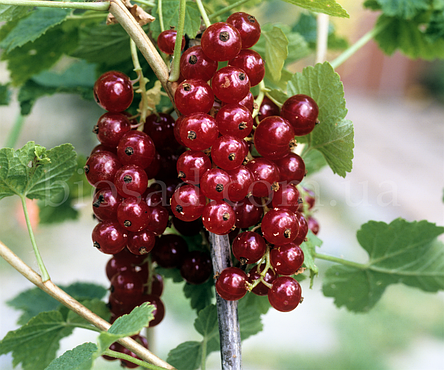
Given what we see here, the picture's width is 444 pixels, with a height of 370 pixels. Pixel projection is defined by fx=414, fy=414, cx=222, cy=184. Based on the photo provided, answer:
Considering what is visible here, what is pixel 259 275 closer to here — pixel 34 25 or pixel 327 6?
pixel 327 6

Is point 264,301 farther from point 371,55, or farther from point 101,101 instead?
point 371,55

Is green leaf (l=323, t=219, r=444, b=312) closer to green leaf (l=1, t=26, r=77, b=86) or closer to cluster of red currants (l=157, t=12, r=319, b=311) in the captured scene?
cluster of red currants (l=157, t=12, r=319, b=311)

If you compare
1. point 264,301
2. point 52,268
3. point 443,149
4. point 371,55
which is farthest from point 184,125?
point 371,55

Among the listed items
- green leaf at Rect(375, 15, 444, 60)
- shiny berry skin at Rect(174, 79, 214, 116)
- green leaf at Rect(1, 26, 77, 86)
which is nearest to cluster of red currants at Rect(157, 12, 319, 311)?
shiny berry skin at Rect(174, 79, 214, 116)

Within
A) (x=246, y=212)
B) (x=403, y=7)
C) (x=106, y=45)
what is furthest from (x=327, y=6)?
(x=403, y=7)

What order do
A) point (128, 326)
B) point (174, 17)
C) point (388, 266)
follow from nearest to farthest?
point (128, 326)
point (174, 17)
point (388, 266)
